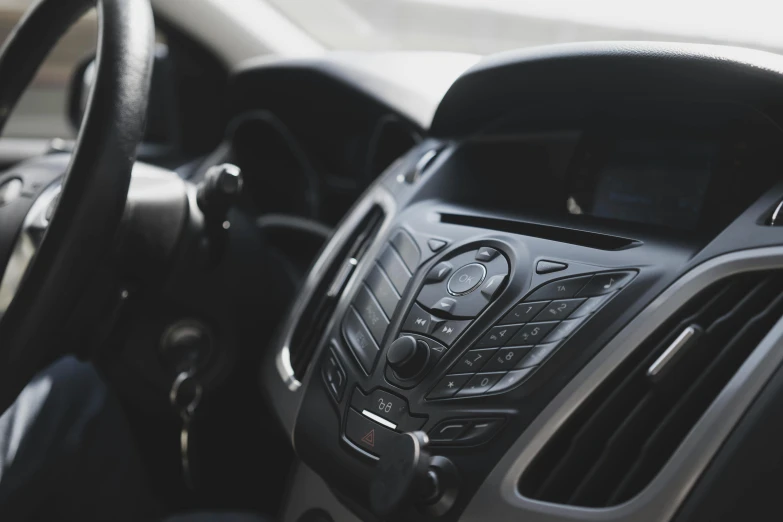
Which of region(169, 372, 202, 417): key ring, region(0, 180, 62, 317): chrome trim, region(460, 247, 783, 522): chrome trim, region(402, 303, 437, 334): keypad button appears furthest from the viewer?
region(169, 372, 202, 417): key ring

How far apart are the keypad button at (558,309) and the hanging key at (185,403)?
65 centimetres

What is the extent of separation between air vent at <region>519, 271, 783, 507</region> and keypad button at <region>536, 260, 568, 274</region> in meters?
0.13

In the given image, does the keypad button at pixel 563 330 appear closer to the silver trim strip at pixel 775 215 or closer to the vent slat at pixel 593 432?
the vent slat at pixel 593 432

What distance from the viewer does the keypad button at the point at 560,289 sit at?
0.80 meters

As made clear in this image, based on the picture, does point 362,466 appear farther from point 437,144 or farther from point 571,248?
point 437,144

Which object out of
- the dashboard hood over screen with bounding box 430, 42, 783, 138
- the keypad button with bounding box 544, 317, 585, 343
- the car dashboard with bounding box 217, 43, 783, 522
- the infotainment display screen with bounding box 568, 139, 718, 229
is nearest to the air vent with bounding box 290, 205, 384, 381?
the car dashboard with bounding box 217, 43, 783, 522

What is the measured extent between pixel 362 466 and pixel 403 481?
12 cm

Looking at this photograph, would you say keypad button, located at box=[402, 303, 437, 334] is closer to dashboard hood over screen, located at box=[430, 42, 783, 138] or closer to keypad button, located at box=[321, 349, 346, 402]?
keypad button, located at box=[321, 349, 346, 402]

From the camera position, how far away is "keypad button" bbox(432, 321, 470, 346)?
0.85m

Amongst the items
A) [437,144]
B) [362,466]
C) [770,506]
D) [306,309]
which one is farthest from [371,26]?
[770,506]

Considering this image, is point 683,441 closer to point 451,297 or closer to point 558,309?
point 558,309

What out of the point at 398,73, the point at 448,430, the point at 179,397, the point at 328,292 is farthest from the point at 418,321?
the point at 398,73

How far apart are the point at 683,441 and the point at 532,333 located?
0.18 meters

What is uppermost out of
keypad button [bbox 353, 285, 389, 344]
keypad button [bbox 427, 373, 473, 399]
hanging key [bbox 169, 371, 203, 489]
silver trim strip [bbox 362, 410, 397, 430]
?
keypad button [bbox 427, 373, 473, 399]
